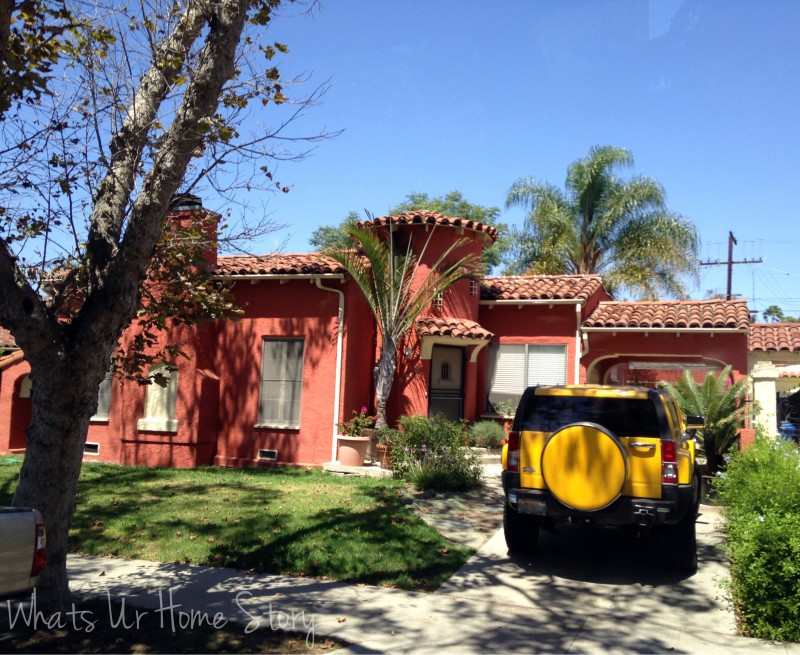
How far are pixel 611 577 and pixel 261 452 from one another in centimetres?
851

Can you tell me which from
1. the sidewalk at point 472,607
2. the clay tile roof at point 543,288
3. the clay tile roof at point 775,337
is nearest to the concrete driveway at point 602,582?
the sidewalk at point 472,607

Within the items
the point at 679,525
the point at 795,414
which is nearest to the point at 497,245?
the point at 795,414

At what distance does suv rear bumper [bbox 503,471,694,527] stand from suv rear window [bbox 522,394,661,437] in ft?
2.15

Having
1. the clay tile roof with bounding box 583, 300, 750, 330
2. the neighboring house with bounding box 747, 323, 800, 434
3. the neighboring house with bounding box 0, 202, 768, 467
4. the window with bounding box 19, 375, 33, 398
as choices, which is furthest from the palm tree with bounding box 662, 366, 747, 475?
the window with bounding box 19, 375, 33, 398

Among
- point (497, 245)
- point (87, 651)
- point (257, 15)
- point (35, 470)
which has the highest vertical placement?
point (497, 245)

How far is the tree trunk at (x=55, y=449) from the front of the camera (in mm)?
5723

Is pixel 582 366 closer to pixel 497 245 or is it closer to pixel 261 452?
pixel 261 452

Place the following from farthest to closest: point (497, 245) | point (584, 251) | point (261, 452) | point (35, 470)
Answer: point (497, 245) → point (584, 251) → point (261, 452) → point (35, 470)

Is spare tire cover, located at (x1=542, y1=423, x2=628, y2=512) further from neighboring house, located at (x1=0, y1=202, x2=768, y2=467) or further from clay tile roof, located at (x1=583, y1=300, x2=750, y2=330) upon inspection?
clay tile roof, located at (x1=583, y1=300, x2=750, y2=330)

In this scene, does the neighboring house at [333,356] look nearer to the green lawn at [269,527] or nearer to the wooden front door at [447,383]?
the wooden front door at [447,383]

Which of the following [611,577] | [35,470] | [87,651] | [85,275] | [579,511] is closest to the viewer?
[87,651]

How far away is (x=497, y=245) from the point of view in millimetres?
31766

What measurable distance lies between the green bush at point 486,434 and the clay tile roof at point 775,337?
614 centimetres

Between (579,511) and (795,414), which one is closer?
(579,511)
